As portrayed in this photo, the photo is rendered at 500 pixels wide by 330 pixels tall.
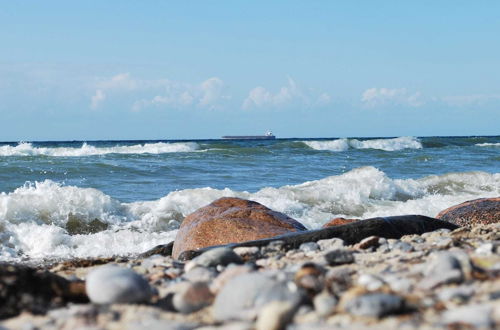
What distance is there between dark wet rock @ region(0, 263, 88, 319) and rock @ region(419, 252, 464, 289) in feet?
5.14

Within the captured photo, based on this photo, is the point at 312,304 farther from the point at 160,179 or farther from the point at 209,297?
the point at 160,179

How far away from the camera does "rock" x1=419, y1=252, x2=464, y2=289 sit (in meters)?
2.65

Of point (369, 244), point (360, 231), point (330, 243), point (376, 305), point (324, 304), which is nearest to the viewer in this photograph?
point (376, 305)

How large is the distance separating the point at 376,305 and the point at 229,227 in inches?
168

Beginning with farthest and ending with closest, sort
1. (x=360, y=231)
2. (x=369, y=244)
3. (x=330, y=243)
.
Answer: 1. (x=360, y=231)
2. (x=330, y=243)
3. (x=369, y=244)

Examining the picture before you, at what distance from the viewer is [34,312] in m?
2.78

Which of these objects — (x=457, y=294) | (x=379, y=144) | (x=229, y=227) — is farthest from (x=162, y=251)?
(x=379, y=144)

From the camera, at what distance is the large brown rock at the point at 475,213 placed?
777 cm

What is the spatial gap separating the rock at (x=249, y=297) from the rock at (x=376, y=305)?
0.74 ft

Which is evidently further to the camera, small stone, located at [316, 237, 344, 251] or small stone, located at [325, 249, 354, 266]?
small stone, located at [316, 237, 344, 251]

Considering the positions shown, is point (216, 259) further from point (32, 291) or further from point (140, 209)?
point (140, 209)

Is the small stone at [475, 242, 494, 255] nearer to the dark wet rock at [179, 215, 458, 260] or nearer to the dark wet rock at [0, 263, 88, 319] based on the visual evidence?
the dark wet rock at [179, 215, 458, 260]

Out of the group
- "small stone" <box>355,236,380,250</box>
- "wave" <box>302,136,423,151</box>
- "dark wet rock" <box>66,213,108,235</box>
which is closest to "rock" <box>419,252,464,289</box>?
"small stone" <box>355,236,380,250</box>

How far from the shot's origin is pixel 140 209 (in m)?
10.0
